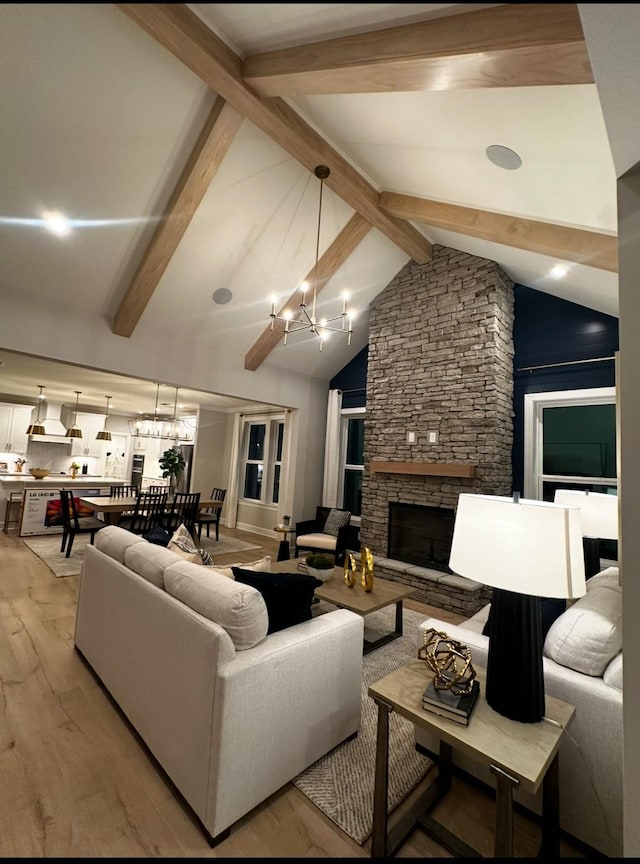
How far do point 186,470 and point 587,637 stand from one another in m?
7.87

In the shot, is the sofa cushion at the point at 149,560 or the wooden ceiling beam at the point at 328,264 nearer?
the sofa cushion at the point at 149,560

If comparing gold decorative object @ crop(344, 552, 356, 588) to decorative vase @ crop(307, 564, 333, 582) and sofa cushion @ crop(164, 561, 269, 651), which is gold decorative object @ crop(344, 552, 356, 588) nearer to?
decorative vase @ crop(307, 564, 333, 582)

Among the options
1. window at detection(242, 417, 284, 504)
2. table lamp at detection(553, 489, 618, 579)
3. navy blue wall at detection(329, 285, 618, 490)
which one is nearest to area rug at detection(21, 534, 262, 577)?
window at detection(242, 417, 284, 504)

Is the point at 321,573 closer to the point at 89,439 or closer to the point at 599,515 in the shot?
the point at 599,515

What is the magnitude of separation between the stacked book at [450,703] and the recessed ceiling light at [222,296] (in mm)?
4358

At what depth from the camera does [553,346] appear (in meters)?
4.50

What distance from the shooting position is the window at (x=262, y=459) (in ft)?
25.8

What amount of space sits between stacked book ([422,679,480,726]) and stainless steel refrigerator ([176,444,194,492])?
24.2 ft

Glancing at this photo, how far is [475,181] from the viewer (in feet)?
10.1

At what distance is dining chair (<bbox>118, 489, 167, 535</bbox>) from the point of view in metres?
5.47

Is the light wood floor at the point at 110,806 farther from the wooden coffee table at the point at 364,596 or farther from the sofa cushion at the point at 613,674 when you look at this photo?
the wooden coffee table at the point at 364,596

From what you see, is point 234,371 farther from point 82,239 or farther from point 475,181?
point 475,181

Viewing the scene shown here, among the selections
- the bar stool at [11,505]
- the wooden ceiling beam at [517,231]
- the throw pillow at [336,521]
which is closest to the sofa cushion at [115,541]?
the throw pillow at [336,521]

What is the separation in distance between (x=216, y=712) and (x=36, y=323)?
4000mm
